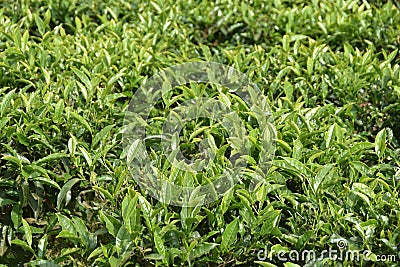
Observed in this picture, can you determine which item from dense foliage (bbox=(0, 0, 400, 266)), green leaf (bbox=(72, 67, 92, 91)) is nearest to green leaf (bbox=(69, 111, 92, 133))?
dense foliage (bbox=(0, 0, 400, 266))

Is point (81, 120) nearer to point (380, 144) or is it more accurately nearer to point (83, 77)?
point (83, 77)

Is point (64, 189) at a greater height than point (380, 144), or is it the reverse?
point (380, 144)

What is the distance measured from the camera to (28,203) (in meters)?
2.76

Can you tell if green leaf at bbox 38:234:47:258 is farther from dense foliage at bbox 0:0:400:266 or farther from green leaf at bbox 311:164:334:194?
green leaf at bbox 311:164:334:194

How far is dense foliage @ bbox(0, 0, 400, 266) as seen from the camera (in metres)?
2.45

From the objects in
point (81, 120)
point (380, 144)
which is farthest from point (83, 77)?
point (380, 144)

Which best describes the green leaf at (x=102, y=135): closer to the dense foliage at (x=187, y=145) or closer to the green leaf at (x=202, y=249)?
the dense foliage at (x=187, y=145)

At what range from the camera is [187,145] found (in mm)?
2885

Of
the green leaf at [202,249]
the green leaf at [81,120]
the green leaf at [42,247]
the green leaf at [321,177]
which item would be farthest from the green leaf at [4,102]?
the green leaf at [321,177]

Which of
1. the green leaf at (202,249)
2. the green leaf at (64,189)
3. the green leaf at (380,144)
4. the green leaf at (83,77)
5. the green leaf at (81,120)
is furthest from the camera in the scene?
the green leaf at (83,77)

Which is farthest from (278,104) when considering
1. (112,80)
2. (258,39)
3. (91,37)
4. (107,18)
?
(107,18)

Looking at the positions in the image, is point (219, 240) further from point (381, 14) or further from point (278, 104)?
point (381, 14)

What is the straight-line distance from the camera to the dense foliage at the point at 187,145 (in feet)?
8.05

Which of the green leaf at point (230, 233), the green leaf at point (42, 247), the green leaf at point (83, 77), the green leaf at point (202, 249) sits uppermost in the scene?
the green leaf at point (83, 77)
